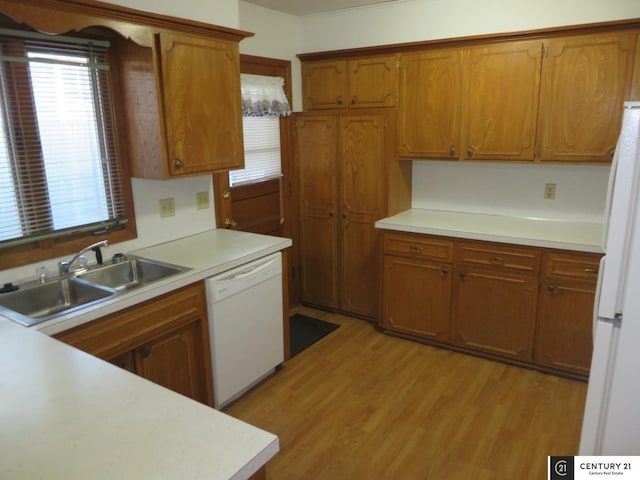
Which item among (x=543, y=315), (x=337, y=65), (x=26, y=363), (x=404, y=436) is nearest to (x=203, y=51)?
(x=337, y=65)

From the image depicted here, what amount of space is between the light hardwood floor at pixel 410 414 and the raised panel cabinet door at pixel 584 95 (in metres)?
1.44

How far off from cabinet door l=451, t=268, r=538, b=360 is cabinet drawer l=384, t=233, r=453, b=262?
16 centimetres

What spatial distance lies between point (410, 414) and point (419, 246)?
1.15 meters

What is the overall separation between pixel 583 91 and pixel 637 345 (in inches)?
70.6

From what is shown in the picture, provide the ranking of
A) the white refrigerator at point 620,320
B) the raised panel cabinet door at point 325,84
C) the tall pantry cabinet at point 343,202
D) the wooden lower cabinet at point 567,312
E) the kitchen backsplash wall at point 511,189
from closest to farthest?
the white refrigerator at point 620,320, the wooden lower cabinet at point 567,312, the kitchen backsplash wall at point 511,189, the tall pantry cabinet at point 343,202, the raised panel cabinet door at point 325,84

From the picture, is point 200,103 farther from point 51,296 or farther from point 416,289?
point 416,289

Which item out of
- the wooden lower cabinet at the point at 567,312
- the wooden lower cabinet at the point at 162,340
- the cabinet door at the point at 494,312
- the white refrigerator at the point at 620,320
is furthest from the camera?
the cabinet door at the point at 494,312

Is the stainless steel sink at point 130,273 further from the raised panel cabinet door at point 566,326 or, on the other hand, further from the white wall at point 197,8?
the raised panel cabinet door at point 566,326

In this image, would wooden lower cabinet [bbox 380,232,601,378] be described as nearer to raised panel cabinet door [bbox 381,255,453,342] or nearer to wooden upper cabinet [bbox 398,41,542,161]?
raised panel cabinet door [bbox 381,255,453,342]

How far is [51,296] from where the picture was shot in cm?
223

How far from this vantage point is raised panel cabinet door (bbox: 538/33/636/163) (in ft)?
9.04

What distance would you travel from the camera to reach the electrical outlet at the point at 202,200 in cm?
305

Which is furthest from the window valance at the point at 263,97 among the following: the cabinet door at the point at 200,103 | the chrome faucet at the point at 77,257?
the chrome faucet at the point at 77,257

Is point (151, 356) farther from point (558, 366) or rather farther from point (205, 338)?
point (558, 366)
